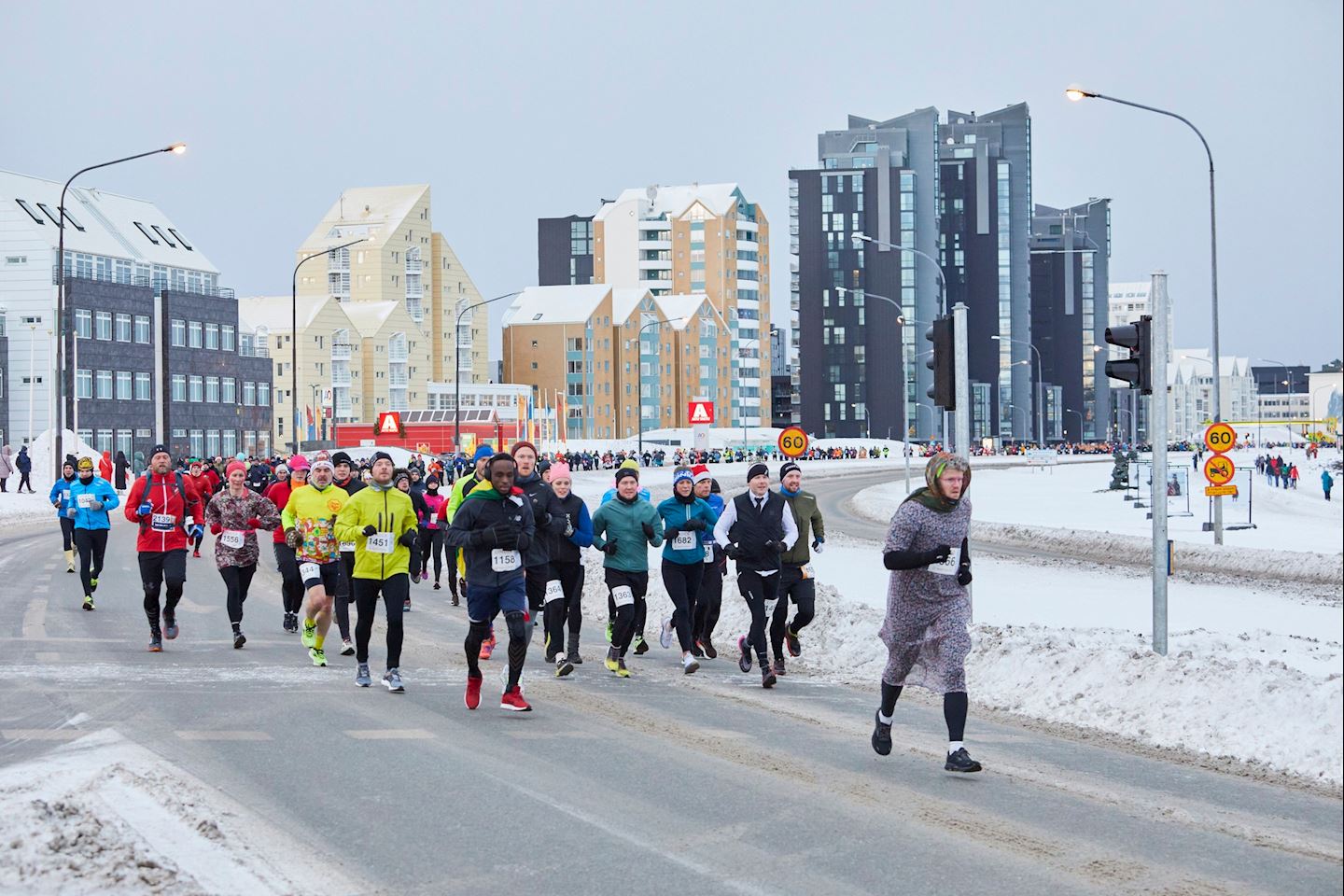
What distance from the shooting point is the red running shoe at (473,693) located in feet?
37.4

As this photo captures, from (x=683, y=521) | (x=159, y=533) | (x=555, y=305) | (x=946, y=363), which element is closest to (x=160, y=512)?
(x=159, y=533)

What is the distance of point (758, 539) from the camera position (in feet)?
43.3

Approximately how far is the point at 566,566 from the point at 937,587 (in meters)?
5.58

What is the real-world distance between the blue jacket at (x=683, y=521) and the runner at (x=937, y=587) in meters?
4.86

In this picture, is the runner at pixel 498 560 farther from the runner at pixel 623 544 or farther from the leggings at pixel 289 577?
the leggings at pixel 289 577

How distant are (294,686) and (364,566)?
47.6 inches

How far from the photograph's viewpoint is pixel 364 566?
12.2 metres

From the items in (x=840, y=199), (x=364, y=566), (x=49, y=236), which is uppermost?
(x=840, y=199)

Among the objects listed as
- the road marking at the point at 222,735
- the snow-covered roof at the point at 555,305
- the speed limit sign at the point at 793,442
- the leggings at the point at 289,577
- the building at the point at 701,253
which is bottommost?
the road marking at the point at 222,735

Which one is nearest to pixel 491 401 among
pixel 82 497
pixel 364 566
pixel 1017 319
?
pixel 1017 319

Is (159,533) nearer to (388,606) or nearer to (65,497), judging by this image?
(388,606)

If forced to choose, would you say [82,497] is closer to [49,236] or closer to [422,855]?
[422,855]

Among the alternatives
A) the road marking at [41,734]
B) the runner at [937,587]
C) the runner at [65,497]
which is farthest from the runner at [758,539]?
the runner at [65,497]

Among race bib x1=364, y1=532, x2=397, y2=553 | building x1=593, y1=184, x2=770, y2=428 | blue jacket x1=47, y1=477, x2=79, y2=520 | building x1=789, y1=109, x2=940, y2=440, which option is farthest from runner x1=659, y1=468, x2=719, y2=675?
building x1=593, y1=184, x2=770, y2=428
